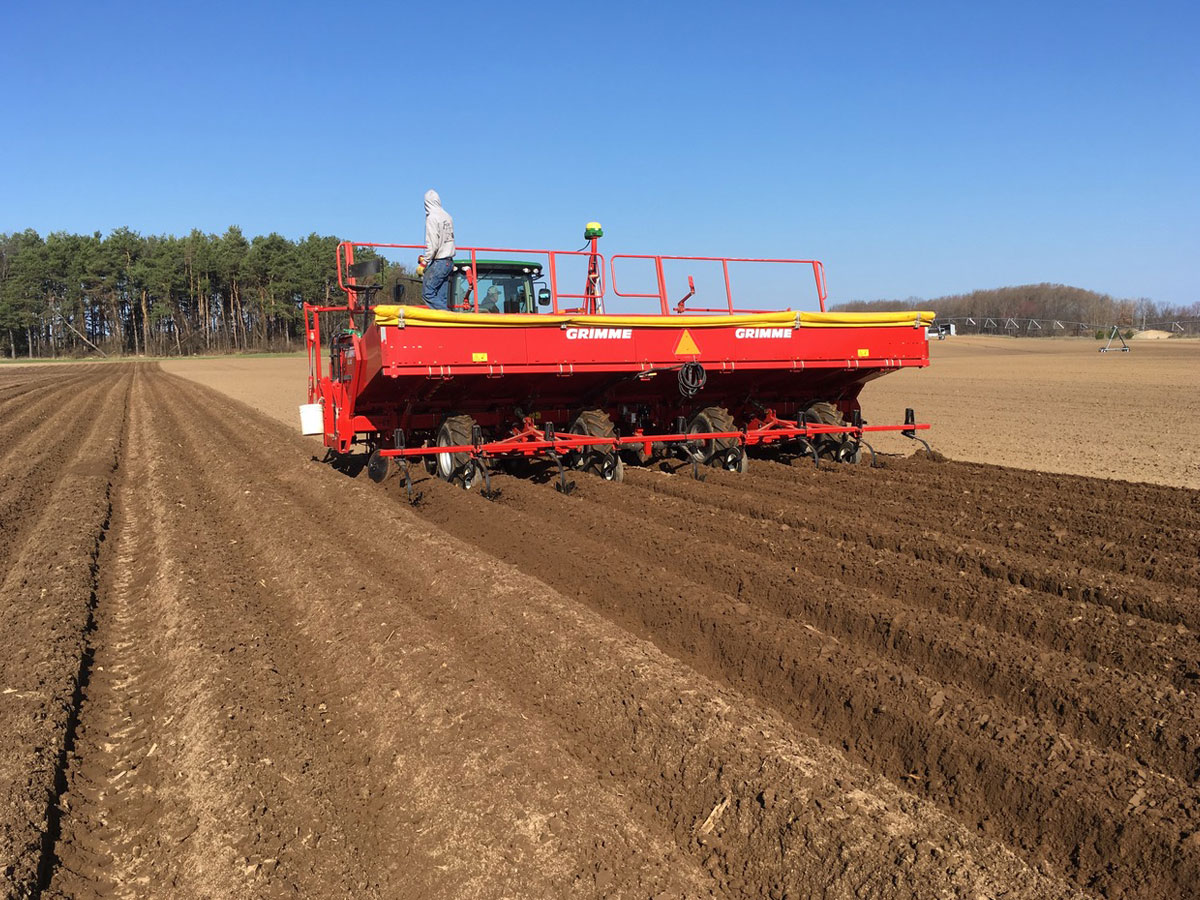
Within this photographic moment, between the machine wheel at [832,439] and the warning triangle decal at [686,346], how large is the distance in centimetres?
212

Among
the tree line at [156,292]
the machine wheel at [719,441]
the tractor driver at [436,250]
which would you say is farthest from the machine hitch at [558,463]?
the tree line at [156,292]

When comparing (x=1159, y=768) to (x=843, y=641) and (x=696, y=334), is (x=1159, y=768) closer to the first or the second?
(x=843, y=641)

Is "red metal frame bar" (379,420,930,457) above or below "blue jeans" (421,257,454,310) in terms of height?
below

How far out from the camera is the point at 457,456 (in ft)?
30.1

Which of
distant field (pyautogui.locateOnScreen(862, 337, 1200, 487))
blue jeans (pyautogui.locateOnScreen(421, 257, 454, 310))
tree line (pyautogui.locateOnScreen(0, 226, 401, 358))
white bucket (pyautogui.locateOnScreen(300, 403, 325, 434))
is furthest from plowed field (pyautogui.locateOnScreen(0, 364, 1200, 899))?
tree line (pyautogui.locateOnScreen(0, 226, 401, 358))

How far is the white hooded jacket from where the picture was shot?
8.92 meters

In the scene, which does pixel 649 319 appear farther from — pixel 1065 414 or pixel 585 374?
pixel 1065 414

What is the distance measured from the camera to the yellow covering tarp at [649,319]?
25.8ft

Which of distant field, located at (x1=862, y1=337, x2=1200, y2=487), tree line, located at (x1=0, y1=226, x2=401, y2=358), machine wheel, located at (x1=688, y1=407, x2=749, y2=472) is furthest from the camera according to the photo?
tree line, located at (x1=0, y1=226, x2=401, y2=358)

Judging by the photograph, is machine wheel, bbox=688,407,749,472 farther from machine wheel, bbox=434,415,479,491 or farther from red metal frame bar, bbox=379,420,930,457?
machine wheel, bbox=434,415,479,491

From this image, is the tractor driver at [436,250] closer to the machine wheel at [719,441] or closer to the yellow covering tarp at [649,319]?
the yellow covering tarp at [649,319]

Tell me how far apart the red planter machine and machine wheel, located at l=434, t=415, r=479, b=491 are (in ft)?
0.06

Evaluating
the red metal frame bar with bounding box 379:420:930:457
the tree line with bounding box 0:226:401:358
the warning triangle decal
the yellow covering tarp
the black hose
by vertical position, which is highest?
the tree line with bounding box 0:226:401:358

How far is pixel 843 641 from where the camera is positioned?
4.76 meters
